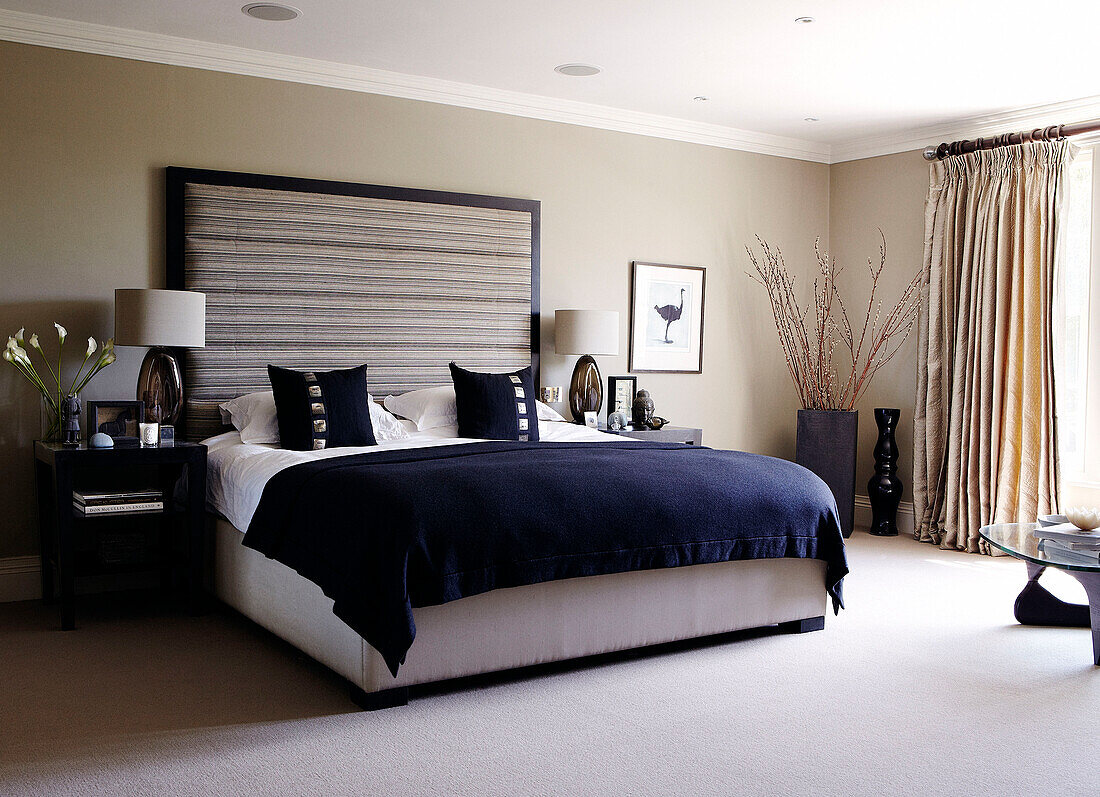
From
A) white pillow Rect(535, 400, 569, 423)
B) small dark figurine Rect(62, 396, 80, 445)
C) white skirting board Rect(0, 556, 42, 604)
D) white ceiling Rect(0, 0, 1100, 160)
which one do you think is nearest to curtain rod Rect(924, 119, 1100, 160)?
white ceiling Rect(0, 0, 1100, 160)

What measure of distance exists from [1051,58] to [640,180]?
2278mm

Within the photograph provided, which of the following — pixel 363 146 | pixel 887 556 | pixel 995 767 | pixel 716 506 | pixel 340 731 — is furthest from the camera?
pixel 887 556

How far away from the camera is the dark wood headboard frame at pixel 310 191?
181 inches

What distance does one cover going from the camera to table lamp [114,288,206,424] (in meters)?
4.16

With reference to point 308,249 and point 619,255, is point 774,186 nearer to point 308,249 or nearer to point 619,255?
point 619,255

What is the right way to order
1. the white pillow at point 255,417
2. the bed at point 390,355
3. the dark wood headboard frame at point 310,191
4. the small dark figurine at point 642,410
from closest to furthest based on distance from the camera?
the bed at point 390,355 < the white pillow at point 255,417 < the dark wood headboard frame at point 310,191 < the small dark figurine at point 642,410

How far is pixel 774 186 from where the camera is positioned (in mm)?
6539

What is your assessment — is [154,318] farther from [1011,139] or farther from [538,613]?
[1011,139]

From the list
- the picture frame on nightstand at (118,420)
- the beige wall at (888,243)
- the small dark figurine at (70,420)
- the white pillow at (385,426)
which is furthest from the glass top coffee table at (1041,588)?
the small dark figurine at (70,420)

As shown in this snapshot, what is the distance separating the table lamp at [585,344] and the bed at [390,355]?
0.23 metres

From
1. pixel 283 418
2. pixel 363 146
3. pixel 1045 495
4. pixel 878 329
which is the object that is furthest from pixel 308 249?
pixel 1045 495

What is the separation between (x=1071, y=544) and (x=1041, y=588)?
21.9 inches

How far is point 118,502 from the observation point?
402 cm

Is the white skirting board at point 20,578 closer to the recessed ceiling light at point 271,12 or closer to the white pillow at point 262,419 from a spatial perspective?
the white pillow at point 262,419
